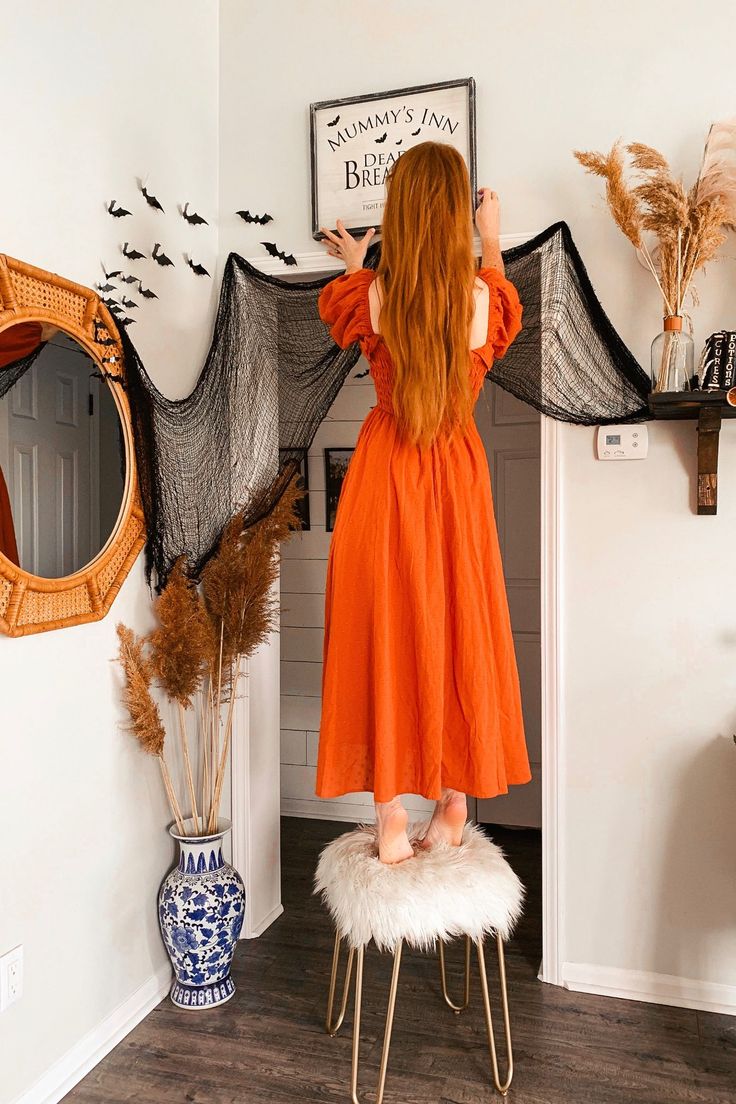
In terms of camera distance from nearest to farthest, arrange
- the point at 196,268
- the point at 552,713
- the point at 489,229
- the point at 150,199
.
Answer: the point at 489,229 < the point at 150,199 < the point at 552,713 < the point at 196,268

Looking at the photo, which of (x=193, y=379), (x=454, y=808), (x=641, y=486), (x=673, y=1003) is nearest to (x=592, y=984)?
(x=673, y=1003)

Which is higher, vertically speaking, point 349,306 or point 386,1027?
point 349,306

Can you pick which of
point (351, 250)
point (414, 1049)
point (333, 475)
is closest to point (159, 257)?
point (351, 250)

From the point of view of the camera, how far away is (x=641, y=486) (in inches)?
96.4

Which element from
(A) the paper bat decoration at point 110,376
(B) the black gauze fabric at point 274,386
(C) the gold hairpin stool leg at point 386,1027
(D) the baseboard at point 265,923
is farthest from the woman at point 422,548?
(D) the baseboard at point 265,923

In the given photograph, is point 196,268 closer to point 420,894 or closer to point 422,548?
point 422,548

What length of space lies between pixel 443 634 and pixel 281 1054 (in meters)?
1.16

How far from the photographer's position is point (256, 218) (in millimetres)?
2691

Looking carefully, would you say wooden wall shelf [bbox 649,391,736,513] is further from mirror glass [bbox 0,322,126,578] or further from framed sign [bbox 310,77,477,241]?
mirror glass [bbox 0,322,126,578]

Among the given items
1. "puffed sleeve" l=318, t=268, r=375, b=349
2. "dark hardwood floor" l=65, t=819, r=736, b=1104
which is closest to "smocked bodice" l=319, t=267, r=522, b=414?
"puffed sleeve" l=318, t=268, r=375, b=349

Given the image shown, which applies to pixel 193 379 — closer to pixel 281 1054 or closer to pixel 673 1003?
pixel 281 1054

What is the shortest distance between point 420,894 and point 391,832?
0.16 m

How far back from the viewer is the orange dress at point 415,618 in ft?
6.37

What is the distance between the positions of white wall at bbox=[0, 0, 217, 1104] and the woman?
2.03ft
